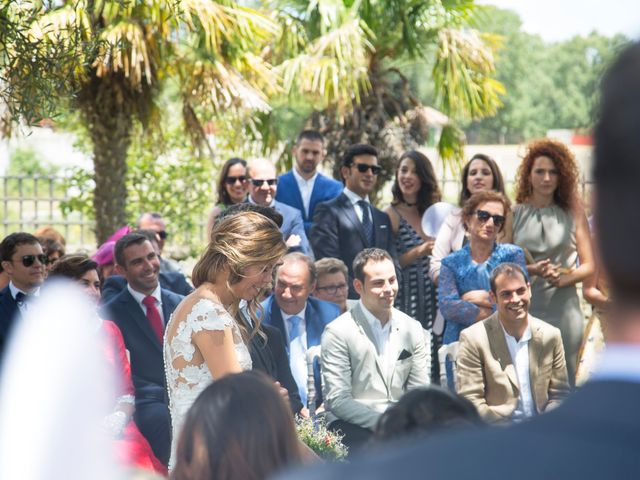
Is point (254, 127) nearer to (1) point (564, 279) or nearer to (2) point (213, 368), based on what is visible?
(1) point (564, 279)

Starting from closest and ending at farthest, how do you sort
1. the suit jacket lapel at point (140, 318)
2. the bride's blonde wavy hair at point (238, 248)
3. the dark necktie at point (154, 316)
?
1. the bride's blonde wavy hair at point (238, 248)
2. the suit jacket lapel at point (140, 318)
3. the dark necktie at point (154, 316)

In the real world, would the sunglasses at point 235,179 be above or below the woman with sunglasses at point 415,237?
above

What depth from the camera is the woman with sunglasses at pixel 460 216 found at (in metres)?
7.09

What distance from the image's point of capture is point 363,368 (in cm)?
582

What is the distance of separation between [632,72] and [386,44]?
38.8 ft

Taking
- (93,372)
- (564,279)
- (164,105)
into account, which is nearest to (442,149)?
(164,105)

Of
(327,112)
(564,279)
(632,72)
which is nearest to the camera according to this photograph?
(632,72)

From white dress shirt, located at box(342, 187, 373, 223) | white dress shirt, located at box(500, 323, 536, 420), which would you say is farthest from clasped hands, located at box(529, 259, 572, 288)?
white dress shirt, located at box(342, 187, 373, 223)

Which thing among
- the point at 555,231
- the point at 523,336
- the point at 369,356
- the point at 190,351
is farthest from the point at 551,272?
the point at 190,351

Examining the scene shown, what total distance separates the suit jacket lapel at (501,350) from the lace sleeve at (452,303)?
0.60 m

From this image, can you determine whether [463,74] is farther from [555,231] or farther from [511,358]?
[511,358]

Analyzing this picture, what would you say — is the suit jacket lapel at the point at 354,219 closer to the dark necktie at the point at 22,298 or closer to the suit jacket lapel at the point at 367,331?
the suit jacket lapel at the point at 367,331

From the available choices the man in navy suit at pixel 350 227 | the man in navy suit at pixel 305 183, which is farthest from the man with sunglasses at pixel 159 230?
the man in navy suit at pixel 350 227

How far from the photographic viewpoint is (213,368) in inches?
158
